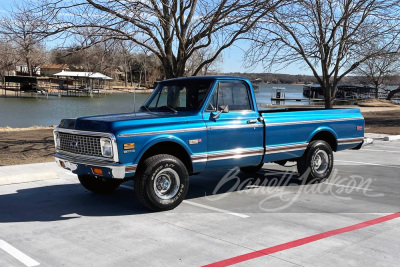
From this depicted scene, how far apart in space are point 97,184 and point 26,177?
73.2 inches

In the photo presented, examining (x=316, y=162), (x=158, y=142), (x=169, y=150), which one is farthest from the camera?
(x=316, y=162)

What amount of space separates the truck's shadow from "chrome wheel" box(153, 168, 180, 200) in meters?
0.36

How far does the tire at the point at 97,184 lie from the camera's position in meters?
8.03

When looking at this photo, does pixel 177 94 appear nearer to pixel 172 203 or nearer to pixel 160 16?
pixel 172 203

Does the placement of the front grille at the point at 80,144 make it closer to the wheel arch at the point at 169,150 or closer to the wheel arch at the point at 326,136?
the wheel arch at the point at 169,150

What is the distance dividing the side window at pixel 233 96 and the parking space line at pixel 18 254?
385 centimetres

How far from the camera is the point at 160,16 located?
13.1 meters

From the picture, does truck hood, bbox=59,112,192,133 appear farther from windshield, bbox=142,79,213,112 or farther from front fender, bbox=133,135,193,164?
windshield, bbox=142,79,213,112

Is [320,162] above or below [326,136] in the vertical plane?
below

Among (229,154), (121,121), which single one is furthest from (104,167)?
(229,154)

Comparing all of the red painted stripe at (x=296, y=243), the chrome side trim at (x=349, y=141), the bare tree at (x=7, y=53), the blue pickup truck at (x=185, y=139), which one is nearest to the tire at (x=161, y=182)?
the blue pickup truck at (x=185, y=139)

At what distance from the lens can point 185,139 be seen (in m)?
7.02

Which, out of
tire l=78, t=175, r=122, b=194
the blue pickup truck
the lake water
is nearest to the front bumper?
the blue pickup truck

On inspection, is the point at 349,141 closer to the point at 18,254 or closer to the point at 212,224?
the point at 212,224
